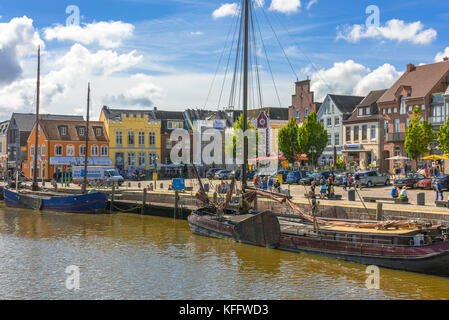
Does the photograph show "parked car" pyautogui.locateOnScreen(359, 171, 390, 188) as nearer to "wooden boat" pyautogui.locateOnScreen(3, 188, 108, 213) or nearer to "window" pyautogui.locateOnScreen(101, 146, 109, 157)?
"wooden boat" pyautogui.locateOnScreen(3, 188, 108, 213)

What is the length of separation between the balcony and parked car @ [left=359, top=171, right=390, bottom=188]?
15.1 meters

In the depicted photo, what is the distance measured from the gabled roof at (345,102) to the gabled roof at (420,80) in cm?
758

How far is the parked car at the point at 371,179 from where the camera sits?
43.4 metres

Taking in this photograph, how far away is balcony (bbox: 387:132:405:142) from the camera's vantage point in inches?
2288

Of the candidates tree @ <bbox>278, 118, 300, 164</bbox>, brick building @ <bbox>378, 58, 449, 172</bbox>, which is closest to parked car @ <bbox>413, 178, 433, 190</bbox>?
brick building @ <bbox>378, 58, 449, 172</bbox>

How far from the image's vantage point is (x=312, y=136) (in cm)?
6134

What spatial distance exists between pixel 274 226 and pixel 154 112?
60.8 metres

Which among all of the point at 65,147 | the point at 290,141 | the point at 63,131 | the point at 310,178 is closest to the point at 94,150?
the point at 65,147

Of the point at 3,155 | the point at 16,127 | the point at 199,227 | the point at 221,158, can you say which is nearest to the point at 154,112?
the point at 221,158

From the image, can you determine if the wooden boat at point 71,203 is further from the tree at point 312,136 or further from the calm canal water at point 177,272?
the tree at point 312,136

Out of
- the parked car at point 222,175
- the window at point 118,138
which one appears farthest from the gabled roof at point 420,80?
the window at point 118,138

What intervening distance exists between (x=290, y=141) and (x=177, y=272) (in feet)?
148

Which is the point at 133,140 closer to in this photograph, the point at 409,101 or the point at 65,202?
the point at 65,202
